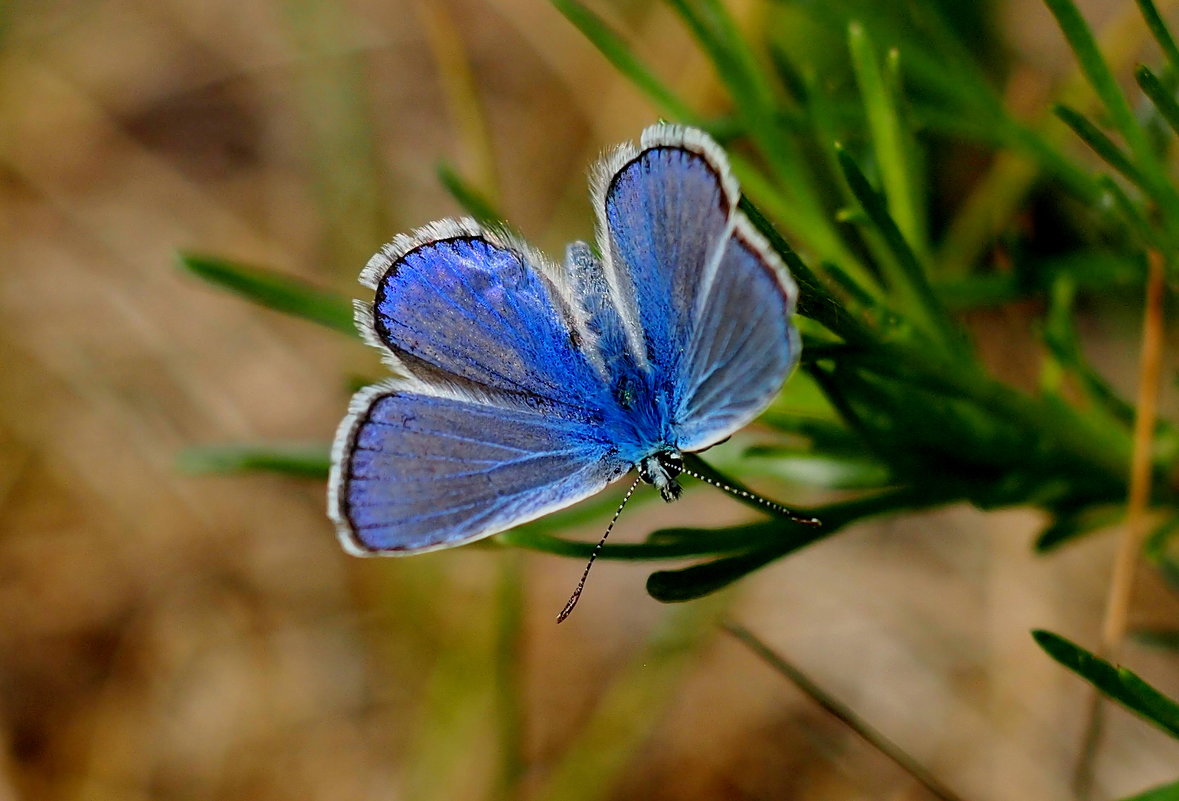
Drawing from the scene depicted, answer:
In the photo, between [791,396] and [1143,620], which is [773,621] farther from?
[791,396]

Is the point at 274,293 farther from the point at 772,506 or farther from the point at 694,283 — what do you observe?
the point at 772,506

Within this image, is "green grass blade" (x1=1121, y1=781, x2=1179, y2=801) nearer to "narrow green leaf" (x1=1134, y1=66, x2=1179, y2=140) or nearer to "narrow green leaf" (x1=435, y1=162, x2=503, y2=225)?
"narrow green leaf" (x1=1134, y1=66, x2=1179, y2=140)

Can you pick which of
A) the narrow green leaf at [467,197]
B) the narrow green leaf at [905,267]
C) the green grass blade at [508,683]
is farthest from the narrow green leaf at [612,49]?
the green grass blade at [508,683]

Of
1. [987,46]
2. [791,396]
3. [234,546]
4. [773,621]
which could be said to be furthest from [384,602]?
[987,46]

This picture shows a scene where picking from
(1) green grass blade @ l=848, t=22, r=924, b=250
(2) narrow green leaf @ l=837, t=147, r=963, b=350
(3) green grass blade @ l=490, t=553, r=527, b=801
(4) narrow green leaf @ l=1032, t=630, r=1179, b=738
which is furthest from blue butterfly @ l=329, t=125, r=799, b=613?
(3) green grass blade @ l=490, t=553, r=527, b=801

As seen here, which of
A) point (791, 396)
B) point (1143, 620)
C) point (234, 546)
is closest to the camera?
point (791, 396)

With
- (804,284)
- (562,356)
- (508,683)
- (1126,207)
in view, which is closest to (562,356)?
(562,356)

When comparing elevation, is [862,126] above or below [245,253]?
below
